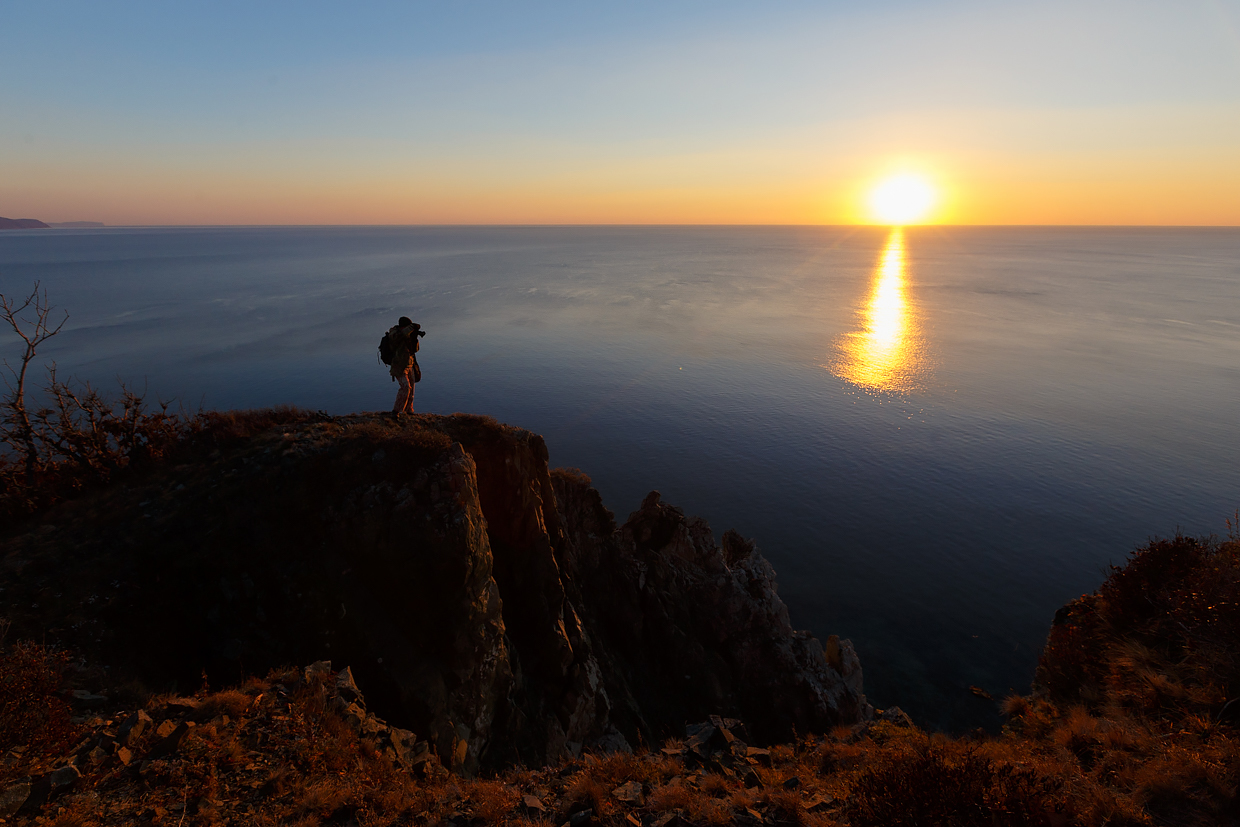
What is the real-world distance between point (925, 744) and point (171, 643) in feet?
56.4

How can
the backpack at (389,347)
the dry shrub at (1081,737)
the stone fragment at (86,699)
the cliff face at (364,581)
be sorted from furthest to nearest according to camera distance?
A: the backpack at (389,347) → the cliff face at (364,581) → the dry shrub at (1081,737) → the stone fragment at (86,699)

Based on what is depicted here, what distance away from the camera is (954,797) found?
26.0 feet

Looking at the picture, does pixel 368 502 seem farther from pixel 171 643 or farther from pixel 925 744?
pixel 925 744

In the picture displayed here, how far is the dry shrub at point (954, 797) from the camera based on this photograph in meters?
7.73

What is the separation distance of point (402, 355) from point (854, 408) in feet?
207

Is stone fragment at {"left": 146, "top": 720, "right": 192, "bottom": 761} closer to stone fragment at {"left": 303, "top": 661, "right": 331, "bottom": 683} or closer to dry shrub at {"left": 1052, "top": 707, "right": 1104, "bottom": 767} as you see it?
stone fragment at {"left": 303, "top": 661, "right": 331, "bottom": 683}

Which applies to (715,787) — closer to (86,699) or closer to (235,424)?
(86,699)

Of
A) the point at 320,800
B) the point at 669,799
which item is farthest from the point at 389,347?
the point at 669,799

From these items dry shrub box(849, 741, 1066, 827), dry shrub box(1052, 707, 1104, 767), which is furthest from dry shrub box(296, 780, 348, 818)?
dry shrub box(1052, 707, 1104, 767)

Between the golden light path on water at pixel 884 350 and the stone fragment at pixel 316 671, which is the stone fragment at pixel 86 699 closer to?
the stone fragment at pixel 316 671

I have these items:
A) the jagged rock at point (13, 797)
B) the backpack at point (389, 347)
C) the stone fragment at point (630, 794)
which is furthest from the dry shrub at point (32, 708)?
the backpack at point (389, 347)

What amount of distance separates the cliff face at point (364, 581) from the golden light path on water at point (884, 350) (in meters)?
70.8

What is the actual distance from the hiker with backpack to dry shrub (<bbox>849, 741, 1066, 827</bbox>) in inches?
699

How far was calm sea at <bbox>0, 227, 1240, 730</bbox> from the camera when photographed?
40688 mm
